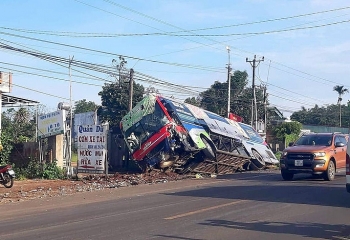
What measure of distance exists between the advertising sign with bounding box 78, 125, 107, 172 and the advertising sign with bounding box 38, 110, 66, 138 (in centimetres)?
94

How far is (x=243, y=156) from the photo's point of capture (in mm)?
29531

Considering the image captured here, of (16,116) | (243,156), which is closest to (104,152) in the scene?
(243,156)

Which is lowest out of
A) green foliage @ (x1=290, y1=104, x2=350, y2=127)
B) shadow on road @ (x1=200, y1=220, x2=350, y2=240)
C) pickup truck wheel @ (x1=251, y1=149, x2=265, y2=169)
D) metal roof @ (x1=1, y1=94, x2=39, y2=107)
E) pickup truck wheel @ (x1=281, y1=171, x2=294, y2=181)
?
shadow on road @ (x1=200, y1=220, x2=350, y2=240)

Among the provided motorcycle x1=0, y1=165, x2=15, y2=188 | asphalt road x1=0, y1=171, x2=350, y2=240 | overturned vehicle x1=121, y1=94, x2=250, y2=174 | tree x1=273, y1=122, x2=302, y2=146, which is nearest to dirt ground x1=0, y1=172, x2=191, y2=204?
motorcycle x1=0, y1=165, x2=15, y2=188

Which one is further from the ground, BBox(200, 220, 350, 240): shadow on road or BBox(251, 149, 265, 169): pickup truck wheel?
BBox(251, 149, 265, 169): pickup truck wheel

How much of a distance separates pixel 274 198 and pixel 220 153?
1226 centimetres

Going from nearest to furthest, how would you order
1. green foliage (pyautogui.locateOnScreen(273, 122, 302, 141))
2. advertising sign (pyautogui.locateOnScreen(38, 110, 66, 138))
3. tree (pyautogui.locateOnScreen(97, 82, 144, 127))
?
advertising sign (pyautogui.locateOnScreen(38, 110, 66, 138))
tree (pyautogui.locateOnScreen(97, 82, 144, 127))
green foliage (pyautogui.locateOnScreen(273, 122, 302, 141))

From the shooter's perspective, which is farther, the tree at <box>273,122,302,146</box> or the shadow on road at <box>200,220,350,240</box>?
the tree at <box>273,122,302,146</box>

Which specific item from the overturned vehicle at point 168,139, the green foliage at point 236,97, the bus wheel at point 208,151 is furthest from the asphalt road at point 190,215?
the green foliage at point 236,97

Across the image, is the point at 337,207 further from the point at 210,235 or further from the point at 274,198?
the point at 210,235

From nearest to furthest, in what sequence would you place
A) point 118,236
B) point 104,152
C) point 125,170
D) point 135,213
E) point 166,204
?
1. point 118,236
2. point 135,213
3. point 166,204
4. point 104,152
5. point 125,170

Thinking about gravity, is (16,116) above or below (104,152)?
above

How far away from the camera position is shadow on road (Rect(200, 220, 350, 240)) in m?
10.1

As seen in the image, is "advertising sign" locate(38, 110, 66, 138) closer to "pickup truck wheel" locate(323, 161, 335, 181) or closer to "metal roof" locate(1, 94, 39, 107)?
"metal roof" locate(1, 94, 39, 107)
